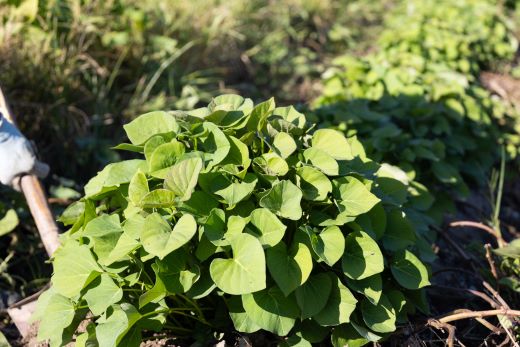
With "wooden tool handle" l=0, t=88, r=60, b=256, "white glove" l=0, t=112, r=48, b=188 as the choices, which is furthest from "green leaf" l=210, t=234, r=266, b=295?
"white glove" l=0, t=112, r=48, b=188

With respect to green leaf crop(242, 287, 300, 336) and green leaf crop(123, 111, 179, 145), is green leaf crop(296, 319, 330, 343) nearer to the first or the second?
green leaf crop(242, 287, 300, 336)

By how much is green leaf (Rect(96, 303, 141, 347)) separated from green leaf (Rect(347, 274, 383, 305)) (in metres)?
0.60

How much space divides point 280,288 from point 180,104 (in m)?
2.38

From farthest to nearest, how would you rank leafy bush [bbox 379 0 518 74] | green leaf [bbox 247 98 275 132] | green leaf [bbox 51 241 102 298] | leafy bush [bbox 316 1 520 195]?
leafy bush [bbox 379 0 518 74] → leafy bush [bbox 316 1 520 195] → green leaf [bbox 247 98 275 132] → green leaf [bbox 51 241 102 298]

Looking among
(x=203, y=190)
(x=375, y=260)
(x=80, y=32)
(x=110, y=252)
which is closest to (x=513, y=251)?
(x=375, y=260)

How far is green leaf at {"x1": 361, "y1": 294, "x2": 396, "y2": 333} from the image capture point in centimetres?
164

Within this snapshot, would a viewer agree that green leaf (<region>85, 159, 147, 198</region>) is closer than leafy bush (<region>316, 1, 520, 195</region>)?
Yes

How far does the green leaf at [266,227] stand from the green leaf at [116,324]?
0.39 meters

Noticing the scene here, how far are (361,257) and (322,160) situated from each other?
30cm

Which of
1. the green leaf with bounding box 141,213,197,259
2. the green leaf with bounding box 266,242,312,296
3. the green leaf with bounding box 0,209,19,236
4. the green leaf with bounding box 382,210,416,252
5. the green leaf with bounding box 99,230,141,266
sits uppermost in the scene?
the green leaf with bounding box 141,213,197,259

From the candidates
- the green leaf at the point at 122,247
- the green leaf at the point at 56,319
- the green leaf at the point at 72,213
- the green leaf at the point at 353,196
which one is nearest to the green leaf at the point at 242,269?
the green leaf at the point at 122,247

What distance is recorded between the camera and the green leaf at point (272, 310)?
5.03ft

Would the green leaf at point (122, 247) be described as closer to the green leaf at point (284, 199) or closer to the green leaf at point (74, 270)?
the green leaf at point (74, 270)

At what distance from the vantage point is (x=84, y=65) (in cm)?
341
